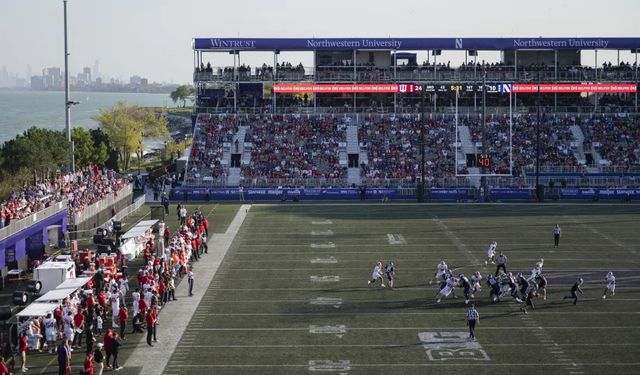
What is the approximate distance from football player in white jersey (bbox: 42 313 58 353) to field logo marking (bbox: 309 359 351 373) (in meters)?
6.26

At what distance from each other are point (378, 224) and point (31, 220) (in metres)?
16.2

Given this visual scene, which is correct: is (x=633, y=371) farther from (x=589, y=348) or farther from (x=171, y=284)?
(x=171, y=284)

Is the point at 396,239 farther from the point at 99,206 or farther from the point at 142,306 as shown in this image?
the point at 142,306

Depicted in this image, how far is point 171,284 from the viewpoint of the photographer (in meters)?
28.6

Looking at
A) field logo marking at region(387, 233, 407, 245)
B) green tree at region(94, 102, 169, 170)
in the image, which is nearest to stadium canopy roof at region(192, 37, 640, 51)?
green tree at region(94, 102, 169, 170)

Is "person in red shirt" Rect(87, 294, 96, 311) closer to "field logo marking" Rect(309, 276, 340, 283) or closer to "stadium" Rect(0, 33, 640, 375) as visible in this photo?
"stadium" Rect(0, 33, 640, 375)

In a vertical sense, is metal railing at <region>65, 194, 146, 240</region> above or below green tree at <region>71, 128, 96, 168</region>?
below

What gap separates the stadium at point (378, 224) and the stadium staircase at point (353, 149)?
0.96 ft

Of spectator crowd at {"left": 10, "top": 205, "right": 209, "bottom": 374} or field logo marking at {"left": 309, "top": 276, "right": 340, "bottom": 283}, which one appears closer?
spectator crowd at {"left": 10, "top": 205, "right": 209, "bottom": 374}

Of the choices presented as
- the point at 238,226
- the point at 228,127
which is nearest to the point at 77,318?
the point at 238,226

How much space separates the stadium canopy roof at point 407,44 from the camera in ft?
223

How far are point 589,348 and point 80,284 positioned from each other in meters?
13.3

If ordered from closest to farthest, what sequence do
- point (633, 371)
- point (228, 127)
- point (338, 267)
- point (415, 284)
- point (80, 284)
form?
point (633, 371) < point (80, 284) < point (415, 284) < point (338, 267) < point (228, 127)

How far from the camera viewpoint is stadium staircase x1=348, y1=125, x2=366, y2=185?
58250mm
